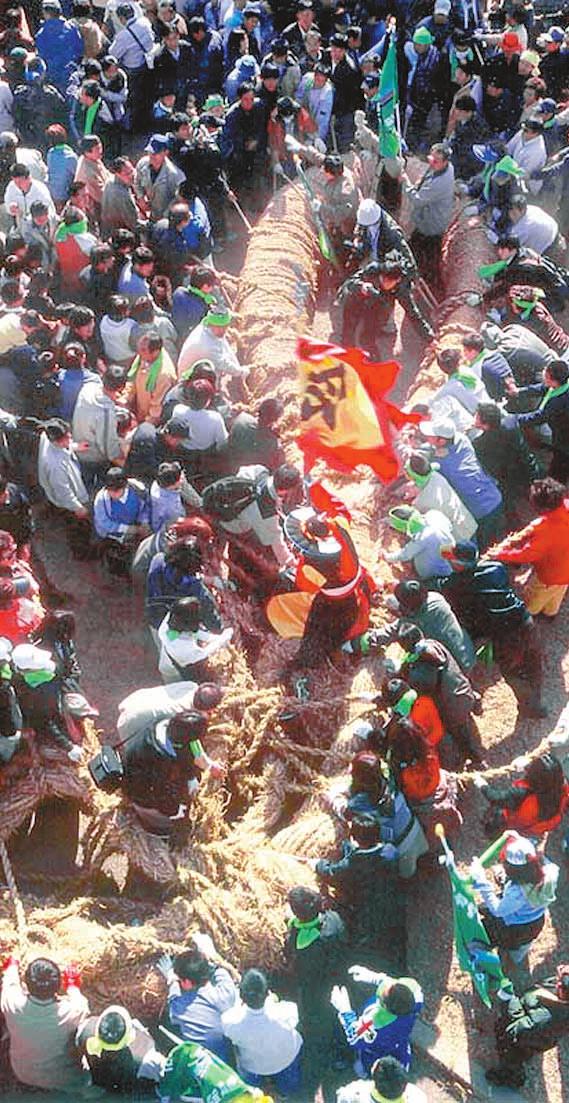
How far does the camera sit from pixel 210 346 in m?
9.07

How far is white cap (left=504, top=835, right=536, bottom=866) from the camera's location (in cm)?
629

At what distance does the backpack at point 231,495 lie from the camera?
7863 millimetres

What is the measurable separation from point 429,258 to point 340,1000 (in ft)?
23.9

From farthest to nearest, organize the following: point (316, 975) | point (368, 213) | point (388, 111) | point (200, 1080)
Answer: point (388, 111), point (368, 213), point (316, 975), point (200, 1080)

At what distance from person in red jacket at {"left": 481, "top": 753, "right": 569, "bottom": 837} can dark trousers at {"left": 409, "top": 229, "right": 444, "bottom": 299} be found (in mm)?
5817

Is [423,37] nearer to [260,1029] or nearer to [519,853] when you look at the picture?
[519,853]

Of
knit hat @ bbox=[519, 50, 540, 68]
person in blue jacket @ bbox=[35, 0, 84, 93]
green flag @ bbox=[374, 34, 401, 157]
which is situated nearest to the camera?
green flag @ bbox=[374, 34, 401, 157]

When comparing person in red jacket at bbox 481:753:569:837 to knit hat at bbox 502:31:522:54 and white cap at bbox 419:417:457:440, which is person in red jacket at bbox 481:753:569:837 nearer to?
white cap at bbox 419:417:457:440

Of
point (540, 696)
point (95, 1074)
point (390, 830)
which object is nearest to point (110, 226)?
point (540, 696)

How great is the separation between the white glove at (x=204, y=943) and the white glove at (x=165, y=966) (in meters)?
0.16

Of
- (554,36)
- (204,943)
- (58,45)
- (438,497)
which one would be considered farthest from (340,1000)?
(554,36)

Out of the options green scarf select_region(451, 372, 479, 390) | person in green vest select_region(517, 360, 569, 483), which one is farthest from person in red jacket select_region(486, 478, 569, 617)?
green scarf select_region(451, 372, 479, 390)

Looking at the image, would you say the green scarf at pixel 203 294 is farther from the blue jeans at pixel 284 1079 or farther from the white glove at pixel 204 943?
the blue jeans at pixel 284 1079

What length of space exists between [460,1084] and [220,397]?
4832 mm
